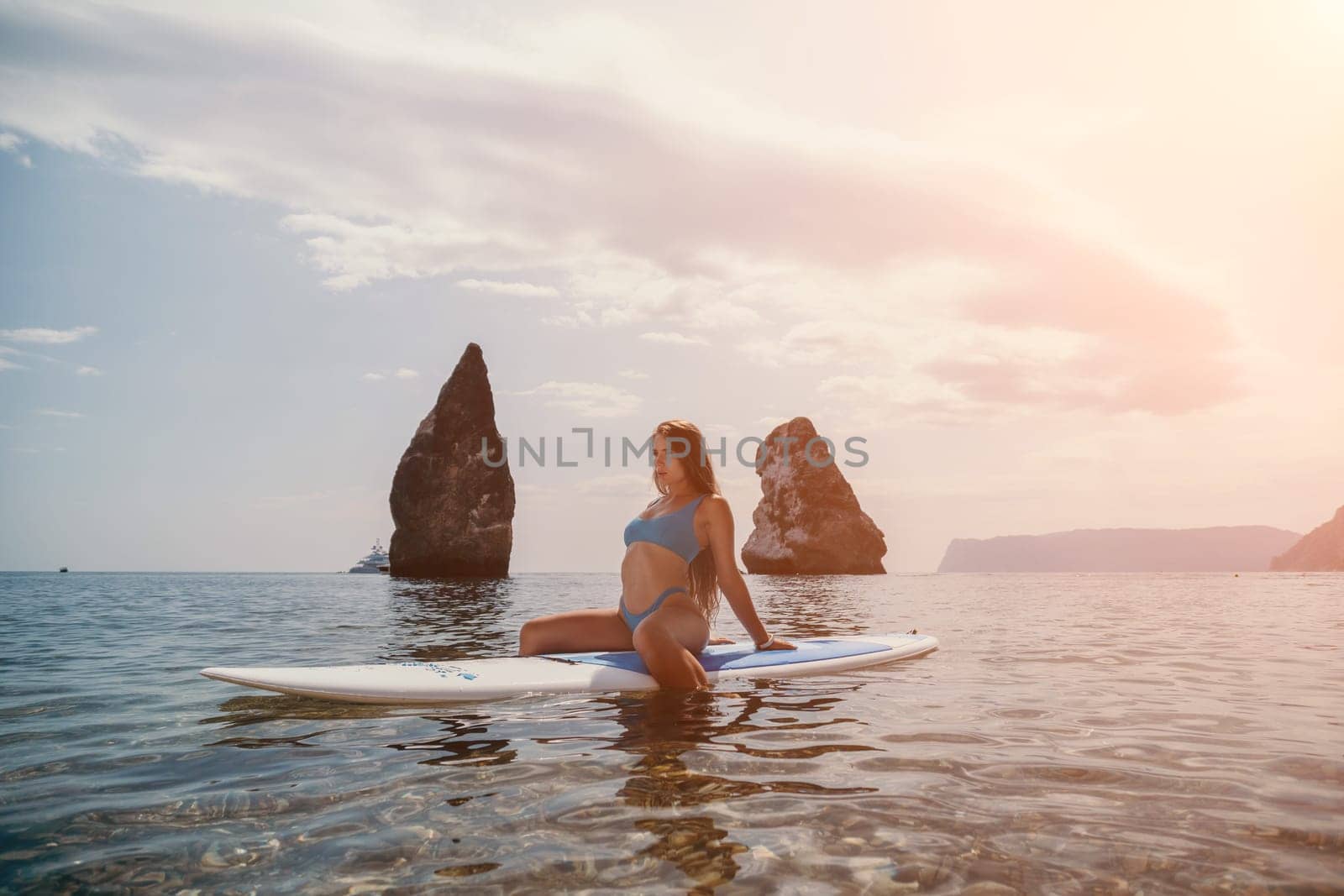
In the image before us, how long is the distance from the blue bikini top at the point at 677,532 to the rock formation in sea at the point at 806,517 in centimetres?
7602

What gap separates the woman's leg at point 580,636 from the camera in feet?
25.1

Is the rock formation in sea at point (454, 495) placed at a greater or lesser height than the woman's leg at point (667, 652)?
greater

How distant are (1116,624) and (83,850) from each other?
16.0 meters

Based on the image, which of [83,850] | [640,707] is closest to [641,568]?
[640,707]

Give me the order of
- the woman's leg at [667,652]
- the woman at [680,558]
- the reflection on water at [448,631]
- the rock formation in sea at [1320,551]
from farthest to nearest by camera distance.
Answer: the rock formation in sea at [1320,551], the reflection on water at [448,631], the woman at [680,558], the woman's leg at [667,652]

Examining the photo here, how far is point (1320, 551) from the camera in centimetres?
18362

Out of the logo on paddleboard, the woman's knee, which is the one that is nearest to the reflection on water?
the logo on paddleboard

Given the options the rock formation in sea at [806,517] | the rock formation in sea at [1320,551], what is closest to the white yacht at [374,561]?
the rock formation in sea at [806,517]

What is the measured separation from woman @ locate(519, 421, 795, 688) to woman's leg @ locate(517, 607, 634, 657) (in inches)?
12.8

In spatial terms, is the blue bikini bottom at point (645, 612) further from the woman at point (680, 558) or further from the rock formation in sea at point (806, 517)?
the rock formation in sea at point (806, 517)

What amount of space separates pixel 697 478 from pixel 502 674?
2312mm

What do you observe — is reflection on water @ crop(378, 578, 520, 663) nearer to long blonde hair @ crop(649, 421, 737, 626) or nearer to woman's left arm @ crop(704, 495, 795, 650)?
long blonde hair @ crop(649, 421, 737, 626)

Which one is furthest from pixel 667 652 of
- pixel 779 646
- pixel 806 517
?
pixel 806 517

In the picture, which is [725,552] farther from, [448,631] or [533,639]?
[448,631]
